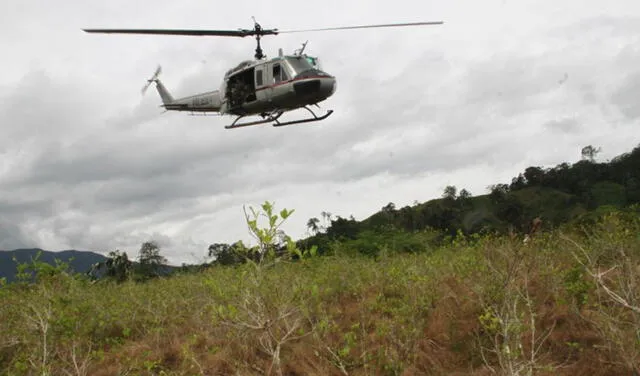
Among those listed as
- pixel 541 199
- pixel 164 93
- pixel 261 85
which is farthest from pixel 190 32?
pixel 541 199

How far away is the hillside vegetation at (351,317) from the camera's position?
5.62 metres

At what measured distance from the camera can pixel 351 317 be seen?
862 centimetres

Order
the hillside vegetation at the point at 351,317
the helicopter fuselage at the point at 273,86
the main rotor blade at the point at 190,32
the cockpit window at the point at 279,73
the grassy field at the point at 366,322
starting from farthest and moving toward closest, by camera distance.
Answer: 1. the cockpit window at the point at 279,73
2. the helicopter fuselage at the point at 273,86
3. the main rotor blade at the point at 190,32
4. the grassy field at the point at 366,322
5. the hillside vegetation at the point at 351,317

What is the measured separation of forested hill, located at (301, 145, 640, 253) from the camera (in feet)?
175

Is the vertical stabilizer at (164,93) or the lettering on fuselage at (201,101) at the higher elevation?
the vertical stabilizer at (164,93)

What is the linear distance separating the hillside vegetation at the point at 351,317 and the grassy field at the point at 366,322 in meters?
0.03

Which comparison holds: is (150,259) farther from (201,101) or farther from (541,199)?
(541,199)

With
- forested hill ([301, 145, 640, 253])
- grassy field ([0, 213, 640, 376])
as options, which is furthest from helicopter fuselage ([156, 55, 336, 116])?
forested hill ([301, 145, 640, 253])

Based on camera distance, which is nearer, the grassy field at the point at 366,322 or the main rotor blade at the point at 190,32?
the grassy field at the point at 366,322

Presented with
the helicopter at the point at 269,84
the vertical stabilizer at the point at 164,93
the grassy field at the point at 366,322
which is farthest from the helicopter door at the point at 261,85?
the vertical stabilizer at the point at 164,93

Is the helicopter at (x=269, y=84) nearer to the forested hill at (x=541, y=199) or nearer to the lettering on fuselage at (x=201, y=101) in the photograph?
the lettering on fuselage at (x=201, y=101)

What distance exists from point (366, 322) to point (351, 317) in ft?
1.47

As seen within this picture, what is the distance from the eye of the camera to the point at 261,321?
4.98 metres

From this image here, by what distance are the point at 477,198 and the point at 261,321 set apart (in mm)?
104041
